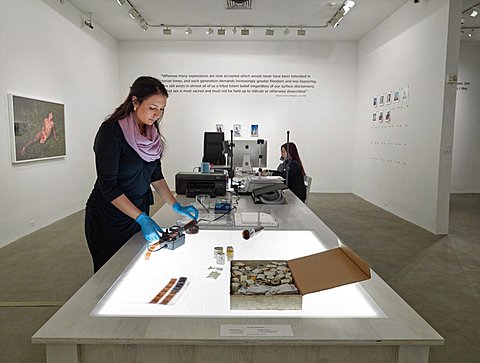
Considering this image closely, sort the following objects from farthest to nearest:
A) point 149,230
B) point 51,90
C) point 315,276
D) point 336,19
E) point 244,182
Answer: point 336,19, point 51,90, point 244,182, point 149,230, point 315,276

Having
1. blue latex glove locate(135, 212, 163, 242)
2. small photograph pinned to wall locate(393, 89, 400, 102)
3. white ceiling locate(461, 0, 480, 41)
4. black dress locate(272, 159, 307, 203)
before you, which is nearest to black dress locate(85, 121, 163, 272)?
blue latex glove locate(135, 212, 163, 242)

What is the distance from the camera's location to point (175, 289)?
1.40 metres

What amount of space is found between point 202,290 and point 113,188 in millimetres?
755

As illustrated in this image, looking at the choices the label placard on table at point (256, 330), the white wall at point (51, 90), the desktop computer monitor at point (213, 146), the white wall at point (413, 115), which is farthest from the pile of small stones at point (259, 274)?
the desktop computer monitor at point (213, 146)

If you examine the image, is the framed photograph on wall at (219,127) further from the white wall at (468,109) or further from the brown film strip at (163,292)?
the brown film strip at (163,292)

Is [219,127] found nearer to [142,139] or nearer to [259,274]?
[142,139]

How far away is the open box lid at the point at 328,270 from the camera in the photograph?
50.1 inches

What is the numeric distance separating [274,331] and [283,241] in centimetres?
94

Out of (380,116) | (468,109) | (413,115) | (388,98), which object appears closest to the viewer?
(413,115)

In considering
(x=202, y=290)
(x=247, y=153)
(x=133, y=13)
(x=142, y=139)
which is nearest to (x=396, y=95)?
(x=247, y=153)

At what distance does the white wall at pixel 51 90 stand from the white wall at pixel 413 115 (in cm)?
529

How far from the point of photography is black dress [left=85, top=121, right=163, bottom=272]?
1.88 meters

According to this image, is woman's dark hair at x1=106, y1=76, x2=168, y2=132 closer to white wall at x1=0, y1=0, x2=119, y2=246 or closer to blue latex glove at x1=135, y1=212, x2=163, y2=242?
blue latex glove at x1=135, y1=212, x2=163, y2=242

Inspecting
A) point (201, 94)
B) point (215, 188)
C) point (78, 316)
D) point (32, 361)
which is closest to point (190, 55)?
point (201, 94)
